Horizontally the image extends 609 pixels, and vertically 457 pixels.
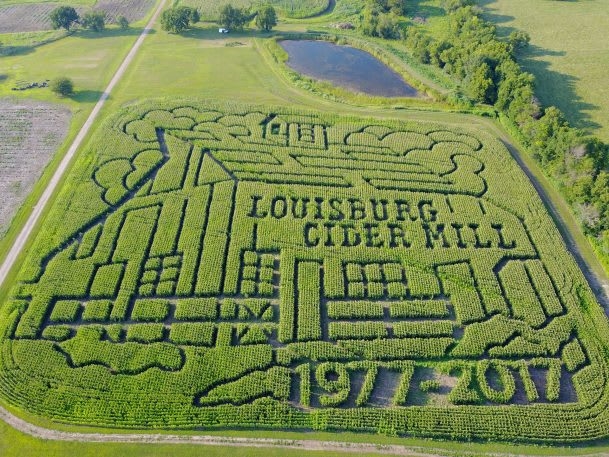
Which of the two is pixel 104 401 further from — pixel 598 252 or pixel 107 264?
pixel 598 252

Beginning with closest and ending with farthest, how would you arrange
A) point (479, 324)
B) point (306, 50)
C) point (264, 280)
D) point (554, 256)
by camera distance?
point (479, 324) → point (264, 280) → point (554, 256) → point (306, 50)

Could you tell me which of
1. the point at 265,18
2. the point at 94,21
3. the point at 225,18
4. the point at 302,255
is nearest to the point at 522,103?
the point at 302,255

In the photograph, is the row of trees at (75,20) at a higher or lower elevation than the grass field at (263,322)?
higher

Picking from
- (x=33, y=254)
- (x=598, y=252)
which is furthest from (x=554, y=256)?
(x=33, y=254)

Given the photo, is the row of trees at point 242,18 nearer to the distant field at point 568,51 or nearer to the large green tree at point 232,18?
the large green tree at point 232,18

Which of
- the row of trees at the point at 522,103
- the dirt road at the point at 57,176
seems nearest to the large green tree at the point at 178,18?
the dirt road at the point at 57,176

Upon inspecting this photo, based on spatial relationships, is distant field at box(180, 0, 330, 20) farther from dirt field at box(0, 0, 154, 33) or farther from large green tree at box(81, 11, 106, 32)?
large green tree at box(81, 11, 106, 32)
